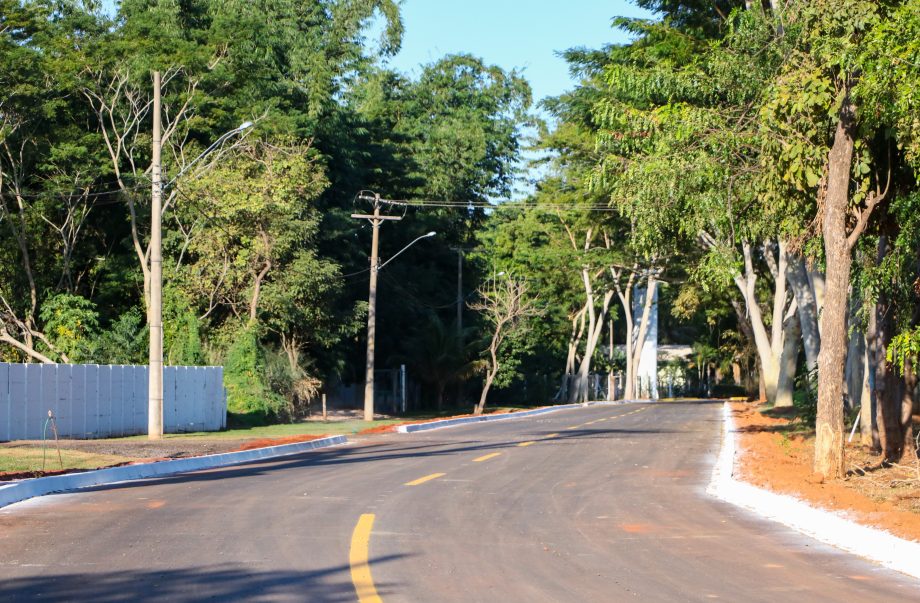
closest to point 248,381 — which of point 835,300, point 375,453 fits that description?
point 375,453

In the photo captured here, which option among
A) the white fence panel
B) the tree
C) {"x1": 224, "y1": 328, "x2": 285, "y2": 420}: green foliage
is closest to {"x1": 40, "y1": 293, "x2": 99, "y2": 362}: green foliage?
{"x1": 224, "y1": 328, "x2": 285, "y2": 420}: green foliage

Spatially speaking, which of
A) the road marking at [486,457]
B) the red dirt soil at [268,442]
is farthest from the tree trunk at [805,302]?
the red dirt soil at [268,442]

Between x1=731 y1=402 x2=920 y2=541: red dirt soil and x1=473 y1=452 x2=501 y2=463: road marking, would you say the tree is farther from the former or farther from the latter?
x1=473 y1=452 x2=501 y2=463: road marking

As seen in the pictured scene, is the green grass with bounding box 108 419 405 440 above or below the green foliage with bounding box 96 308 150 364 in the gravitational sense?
below

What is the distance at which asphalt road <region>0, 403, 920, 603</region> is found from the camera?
819 cm

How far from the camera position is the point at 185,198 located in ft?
138

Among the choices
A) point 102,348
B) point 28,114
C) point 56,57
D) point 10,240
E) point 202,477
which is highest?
point 56,57

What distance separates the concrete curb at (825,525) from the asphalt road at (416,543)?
0.90 ft

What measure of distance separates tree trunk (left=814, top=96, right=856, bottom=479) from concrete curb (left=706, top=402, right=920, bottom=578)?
1488 mm

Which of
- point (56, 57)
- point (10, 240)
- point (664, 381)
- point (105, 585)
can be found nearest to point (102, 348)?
point (10, 240)

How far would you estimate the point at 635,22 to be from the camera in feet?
104

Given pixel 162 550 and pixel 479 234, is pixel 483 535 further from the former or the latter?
pixel 479 234

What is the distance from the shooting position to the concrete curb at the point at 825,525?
9672 mm

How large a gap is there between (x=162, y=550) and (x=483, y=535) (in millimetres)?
3166
